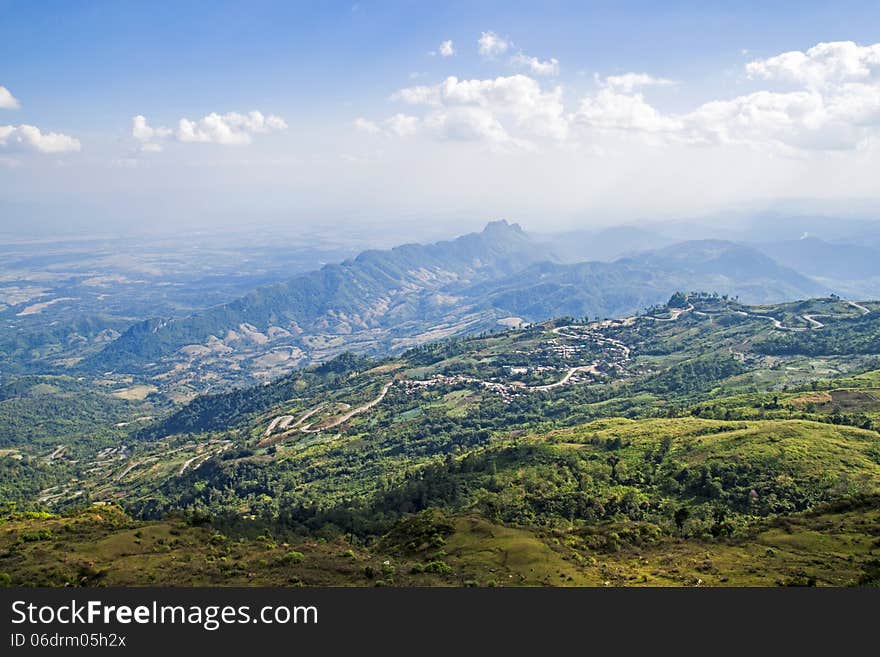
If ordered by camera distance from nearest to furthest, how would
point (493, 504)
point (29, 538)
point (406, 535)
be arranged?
point (29, 538)
point (406, 535)
point (493, 504)

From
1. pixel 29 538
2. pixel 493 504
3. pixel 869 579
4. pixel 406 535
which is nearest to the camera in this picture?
pixel 869 579

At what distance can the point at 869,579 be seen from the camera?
4791 centimetres

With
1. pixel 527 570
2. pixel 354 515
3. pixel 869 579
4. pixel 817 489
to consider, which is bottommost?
pixel 354 515

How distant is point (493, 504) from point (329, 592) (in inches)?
2635

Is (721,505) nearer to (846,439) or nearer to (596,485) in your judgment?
(596,485)

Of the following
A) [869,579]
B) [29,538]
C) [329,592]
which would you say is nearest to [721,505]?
[869,579]

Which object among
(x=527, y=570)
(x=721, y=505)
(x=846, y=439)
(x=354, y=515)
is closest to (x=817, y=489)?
(x=721, y=505)

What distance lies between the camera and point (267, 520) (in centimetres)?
9256

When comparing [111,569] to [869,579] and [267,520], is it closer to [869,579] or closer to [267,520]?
[267,520]

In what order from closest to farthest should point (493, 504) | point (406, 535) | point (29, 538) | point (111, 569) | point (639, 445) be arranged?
point (111, 569), point (29, 538), point (406, 535), point (493, 504), point (639, 445)

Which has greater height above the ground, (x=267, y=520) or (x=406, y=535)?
(x=406, y=535)

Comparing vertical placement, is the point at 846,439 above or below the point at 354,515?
above

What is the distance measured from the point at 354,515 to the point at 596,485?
4602cm

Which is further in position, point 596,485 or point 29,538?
point 596,485
